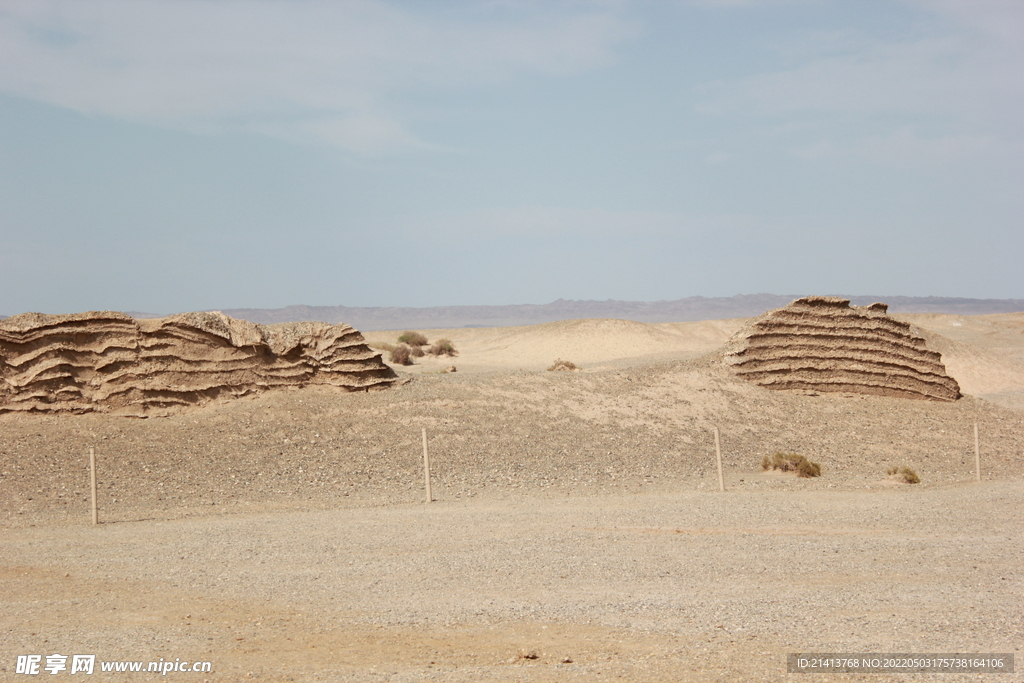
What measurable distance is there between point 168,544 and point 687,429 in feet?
40.1

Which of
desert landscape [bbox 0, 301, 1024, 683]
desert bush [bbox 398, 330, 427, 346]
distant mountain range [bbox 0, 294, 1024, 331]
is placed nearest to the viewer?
desert landscape [bbox 0, 301, 1024, 683]

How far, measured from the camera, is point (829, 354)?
2348 cm

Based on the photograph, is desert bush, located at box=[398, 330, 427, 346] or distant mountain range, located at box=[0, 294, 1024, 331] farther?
distant mountain range, located at box=[0, 294, 1024, 331]

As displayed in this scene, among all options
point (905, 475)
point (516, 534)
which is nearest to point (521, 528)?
point (516, 534)

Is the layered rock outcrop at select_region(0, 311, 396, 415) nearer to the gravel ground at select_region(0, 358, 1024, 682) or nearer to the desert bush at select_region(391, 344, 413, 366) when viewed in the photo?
the gravel ground at select_region(0, 358, 1024, 682)

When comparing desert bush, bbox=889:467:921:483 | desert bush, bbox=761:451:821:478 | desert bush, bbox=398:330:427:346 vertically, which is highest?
desert bush, bbox=398:330:427:346

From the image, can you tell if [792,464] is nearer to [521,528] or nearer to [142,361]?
[521,528]

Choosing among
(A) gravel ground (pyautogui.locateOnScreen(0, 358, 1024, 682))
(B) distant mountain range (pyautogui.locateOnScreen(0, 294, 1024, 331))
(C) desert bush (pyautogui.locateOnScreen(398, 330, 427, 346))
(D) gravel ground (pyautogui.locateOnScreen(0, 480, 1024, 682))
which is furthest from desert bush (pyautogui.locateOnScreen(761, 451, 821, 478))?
(B) distant mountain range (pyautogui.locateOnScreen(0, 294, 1024, 331))

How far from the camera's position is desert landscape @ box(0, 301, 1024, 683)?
7316 millimetres

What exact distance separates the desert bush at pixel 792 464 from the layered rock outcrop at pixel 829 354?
205 inches

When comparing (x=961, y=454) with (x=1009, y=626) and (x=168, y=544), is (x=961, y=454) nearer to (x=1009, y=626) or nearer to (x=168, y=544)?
(x=1009, y=626)

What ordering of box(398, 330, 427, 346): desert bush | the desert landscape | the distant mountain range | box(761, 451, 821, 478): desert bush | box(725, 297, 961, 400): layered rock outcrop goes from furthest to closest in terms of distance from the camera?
the distant mountain range → box(398, 330, 427, 346): desert bush → box(725, 297, 961, 400): layered rock outcrop → box(761, 451, 821, 478): desert bush → the desert landscape

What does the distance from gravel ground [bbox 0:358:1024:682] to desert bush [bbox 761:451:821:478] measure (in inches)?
18.8

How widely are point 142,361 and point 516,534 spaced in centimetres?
1009
